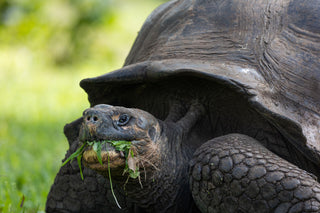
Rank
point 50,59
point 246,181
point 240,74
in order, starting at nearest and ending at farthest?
point 246,181
point 240,74
point 50,59

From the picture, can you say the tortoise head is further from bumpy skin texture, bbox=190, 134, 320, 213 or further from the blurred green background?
the blurred green background

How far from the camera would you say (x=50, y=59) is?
966 centimetres

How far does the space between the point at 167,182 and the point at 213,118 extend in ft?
1.63

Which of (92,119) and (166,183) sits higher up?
(92,119)

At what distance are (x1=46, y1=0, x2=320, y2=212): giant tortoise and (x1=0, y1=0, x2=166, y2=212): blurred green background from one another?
1945 mm

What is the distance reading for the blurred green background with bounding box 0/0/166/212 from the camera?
554 centimetres

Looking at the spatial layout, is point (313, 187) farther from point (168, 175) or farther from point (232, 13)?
point (232, 13)

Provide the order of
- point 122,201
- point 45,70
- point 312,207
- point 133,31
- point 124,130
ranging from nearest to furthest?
point 312,207
point 124,130
point 122,201
point 45,70
point 133,31

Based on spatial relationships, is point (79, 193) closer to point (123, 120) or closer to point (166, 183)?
point (166, 183)

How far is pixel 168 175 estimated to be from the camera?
2613 mm

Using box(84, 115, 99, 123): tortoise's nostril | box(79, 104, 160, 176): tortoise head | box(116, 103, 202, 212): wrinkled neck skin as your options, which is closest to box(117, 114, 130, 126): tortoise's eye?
box(79, 104, 160, 176): tortoise head

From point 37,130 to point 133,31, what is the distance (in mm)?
5456

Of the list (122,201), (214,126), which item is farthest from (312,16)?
(122,201)

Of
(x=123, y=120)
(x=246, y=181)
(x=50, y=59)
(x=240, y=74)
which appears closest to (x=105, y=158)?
(x=123, y=120)
